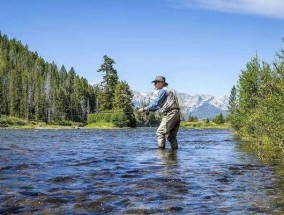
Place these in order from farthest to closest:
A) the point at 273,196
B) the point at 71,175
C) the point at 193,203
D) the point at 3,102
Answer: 1. the point at 3,102
2. the point at 71,175
3. the point at 273,196
4. the point at 193,203

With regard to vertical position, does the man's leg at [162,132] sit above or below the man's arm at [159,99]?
below

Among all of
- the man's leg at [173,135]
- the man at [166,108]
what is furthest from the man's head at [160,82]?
the man's leg at [173,135]

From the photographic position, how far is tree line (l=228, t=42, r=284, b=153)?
17109mm

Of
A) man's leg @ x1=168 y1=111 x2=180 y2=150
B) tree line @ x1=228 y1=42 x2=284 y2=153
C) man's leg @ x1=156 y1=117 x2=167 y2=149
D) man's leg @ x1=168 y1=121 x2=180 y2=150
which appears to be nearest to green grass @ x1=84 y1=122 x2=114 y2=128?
tree line @ x1=228 y1=42 x2=284 y2=153

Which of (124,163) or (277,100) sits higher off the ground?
(277,100)

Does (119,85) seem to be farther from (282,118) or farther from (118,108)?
(282,118)

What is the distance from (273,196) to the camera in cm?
848

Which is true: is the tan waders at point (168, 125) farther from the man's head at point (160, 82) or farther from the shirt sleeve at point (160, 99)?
the man's head at point (160, 82)

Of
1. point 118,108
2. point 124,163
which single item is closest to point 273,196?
point 124,163

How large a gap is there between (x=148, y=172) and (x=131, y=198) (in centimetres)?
378

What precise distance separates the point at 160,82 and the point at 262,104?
646cm

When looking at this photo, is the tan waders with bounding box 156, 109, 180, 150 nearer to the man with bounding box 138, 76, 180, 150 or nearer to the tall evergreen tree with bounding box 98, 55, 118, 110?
the man with bounding box 138, 76, 180, 150

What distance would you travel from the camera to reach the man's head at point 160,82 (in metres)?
20.7

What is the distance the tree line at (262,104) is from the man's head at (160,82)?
15.9 ft
